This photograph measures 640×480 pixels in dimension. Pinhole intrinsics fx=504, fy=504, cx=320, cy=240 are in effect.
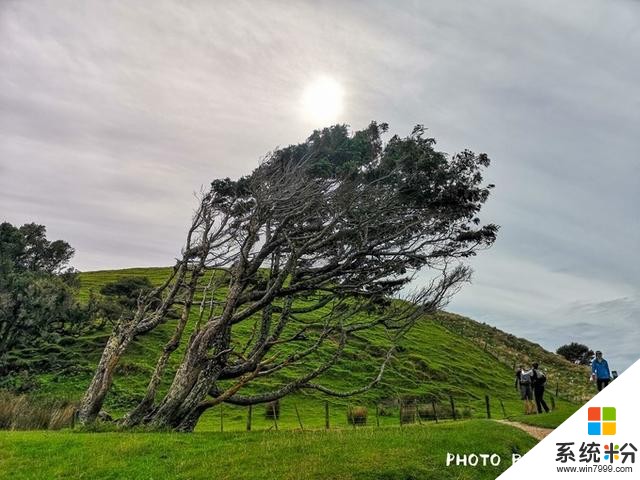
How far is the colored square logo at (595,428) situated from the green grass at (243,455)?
9.47 feet

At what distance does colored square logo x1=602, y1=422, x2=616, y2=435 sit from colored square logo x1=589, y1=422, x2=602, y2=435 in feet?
0.36

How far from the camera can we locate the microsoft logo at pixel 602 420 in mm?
15727

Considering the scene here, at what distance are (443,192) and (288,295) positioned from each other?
28.7ft

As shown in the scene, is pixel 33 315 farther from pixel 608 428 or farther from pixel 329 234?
pixel 608 428

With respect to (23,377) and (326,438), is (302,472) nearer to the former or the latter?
(326,438)

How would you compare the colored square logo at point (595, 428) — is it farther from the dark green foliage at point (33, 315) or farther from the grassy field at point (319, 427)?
the dark green foliage at point (33, 315)

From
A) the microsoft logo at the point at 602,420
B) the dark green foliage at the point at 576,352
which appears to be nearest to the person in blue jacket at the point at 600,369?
the microsoft logo at the point at 602,420

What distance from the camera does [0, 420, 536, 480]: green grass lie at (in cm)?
1359

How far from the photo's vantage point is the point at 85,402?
21016mm

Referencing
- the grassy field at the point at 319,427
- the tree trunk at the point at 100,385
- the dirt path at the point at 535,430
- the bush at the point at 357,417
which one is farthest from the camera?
the bush at the point at 357,417

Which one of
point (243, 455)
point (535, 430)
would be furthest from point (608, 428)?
point (243, 455)

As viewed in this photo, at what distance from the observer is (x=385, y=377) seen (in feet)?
166

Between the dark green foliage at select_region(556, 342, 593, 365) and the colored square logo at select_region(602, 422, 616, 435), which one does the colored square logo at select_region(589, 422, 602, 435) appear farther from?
the dark green foliage at select_region(556, 342, 593, 365)

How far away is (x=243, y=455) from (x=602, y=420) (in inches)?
445
